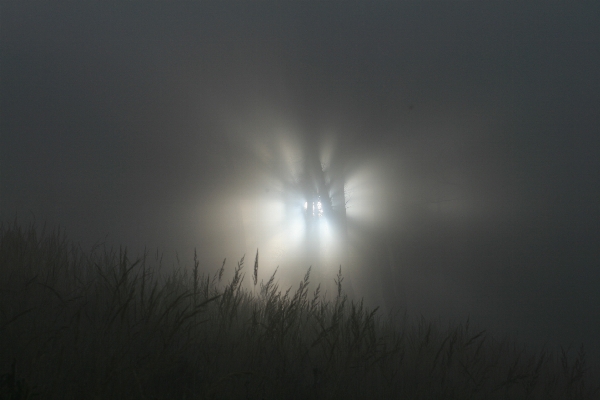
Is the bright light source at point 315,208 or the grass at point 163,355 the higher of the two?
the bright light source at point 315,208

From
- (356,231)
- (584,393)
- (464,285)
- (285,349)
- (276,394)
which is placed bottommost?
(584,393)

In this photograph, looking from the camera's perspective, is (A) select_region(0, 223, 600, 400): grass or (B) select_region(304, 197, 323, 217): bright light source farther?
(B) select_region(304, 197, 323, 217): bright light source

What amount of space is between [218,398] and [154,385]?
26 cm

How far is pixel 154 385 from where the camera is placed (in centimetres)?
164

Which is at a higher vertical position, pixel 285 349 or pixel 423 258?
pixel 423 258

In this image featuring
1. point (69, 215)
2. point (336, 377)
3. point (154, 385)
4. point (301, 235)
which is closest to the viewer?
point (154, 385)

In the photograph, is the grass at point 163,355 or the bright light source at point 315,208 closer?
the grass at point 163,355

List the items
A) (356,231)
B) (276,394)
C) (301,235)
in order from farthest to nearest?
1. (356,231)
2. (301,235)
3. (276,394)

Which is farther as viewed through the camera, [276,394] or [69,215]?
[69,215]

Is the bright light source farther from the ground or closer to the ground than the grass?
farther from the ground

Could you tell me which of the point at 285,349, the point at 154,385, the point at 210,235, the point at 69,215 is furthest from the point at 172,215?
the point at 154,385

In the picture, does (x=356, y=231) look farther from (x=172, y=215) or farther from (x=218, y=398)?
(x=218, y=398)

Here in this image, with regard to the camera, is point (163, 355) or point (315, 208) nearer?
point (163, 355)

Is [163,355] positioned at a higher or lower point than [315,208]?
lower
